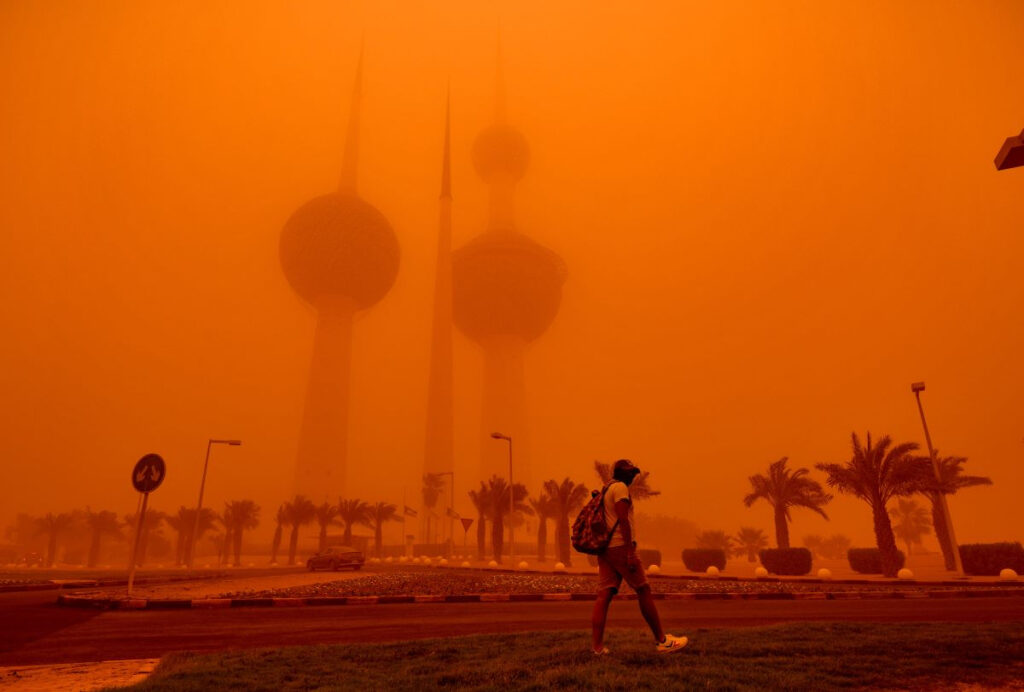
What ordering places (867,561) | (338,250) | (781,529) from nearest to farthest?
(867,561) → (781,529) → (338,250)

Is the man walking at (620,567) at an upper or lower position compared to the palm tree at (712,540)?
lower

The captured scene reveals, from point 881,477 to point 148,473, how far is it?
32.9m

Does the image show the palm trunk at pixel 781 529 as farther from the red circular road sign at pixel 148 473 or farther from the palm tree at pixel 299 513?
the palm tree at pixel 299 513

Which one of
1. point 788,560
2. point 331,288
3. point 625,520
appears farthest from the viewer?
point 331,288

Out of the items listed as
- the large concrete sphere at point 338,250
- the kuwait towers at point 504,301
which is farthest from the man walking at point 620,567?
the large concrete sphere at point 338,250

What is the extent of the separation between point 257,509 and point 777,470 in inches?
2928

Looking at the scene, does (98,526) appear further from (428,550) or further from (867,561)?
(867,561)

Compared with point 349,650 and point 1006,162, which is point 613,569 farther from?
point 1006,162

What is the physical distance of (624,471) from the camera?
7.02 metres

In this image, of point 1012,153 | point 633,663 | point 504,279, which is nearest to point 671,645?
point 633,663

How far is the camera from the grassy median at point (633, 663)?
563 centimetres

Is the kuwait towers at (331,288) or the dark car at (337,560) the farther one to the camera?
the kuwait towers at (331,288)

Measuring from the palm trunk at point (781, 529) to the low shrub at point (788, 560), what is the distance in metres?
5.43

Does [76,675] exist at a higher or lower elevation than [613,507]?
lower
